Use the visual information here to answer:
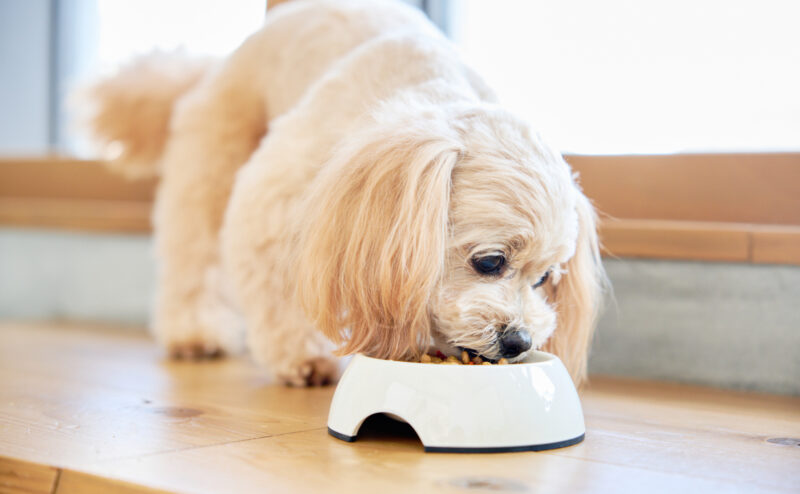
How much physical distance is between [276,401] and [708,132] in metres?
1.41

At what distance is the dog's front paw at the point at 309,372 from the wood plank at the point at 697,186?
84 cm

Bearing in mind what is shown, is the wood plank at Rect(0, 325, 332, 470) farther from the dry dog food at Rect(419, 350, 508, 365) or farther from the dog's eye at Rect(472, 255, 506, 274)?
the dog's eye at Rect(472, 255, 506, 274)

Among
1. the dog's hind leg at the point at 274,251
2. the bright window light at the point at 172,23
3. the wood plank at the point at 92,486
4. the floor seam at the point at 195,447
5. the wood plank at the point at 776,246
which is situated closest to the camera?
the wood plank at the point at 92,486

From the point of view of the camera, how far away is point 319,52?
224cm

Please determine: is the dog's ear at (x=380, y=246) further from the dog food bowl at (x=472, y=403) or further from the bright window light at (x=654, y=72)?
the bright window light at (x=654, y=72)

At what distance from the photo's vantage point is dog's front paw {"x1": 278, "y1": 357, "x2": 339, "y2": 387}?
6.48 ft

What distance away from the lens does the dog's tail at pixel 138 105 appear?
2805 mm

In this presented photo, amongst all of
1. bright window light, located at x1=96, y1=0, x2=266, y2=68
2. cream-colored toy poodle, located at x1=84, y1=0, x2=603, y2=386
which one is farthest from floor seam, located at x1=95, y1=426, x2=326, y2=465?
bright window light, located at x1=96, y1=0, x2=266, y2=68

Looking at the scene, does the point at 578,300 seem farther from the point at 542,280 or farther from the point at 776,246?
the point at 776,246

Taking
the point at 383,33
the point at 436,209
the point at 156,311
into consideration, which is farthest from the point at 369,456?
the point at 156,311

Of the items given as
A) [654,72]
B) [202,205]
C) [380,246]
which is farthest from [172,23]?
[380,246]

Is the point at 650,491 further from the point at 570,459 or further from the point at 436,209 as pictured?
the point at 436,209

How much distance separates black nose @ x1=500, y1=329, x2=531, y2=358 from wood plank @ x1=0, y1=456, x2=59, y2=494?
0.74m

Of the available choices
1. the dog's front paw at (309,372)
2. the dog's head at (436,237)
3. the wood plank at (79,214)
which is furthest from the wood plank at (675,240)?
the wood plank at (79,214)
